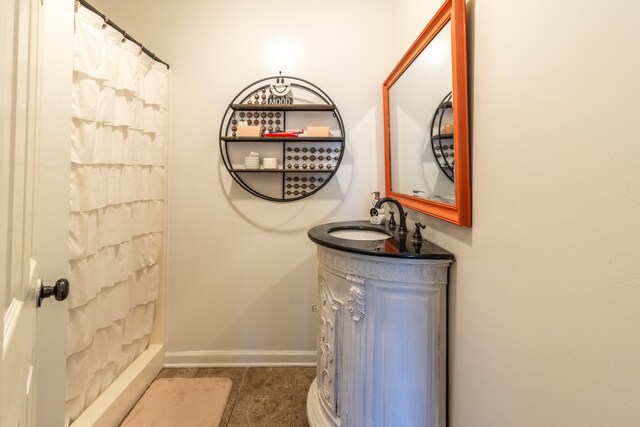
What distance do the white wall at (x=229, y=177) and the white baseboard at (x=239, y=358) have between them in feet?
0.12

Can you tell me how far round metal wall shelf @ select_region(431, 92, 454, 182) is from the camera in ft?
3.64

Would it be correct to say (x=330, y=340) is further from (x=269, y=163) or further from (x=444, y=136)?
(x=269, y=163)

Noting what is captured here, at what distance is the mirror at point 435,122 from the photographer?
3.34 feet

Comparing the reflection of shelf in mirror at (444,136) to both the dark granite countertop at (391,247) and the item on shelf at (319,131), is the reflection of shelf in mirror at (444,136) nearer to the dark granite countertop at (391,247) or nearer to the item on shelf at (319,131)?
the dark granite countertop at (391,247)

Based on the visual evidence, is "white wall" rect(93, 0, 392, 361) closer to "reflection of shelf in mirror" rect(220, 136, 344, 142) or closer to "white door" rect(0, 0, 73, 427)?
"reflection of shelf in mirror" rect(220, 136, 344, 142)

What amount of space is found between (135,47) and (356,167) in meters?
1.57

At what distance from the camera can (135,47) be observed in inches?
66.7

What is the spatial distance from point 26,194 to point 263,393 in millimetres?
1717

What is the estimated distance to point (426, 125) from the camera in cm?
134

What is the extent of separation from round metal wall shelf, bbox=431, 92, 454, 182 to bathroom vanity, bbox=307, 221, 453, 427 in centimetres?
36

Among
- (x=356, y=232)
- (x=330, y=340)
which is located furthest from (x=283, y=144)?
(x=330, y=340)

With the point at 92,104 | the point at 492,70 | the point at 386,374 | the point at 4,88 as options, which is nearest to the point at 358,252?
the point at 386,374

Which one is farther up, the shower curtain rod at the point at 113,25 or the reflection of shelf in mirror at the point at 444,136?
the shower curtain rod at the point at 113,25

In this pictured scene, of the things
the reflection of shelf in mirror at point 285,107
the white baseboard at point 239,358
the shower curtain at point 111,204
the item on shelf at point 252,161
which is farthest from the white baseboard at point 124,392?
the reflection of shelf in mirror at point 285,107
